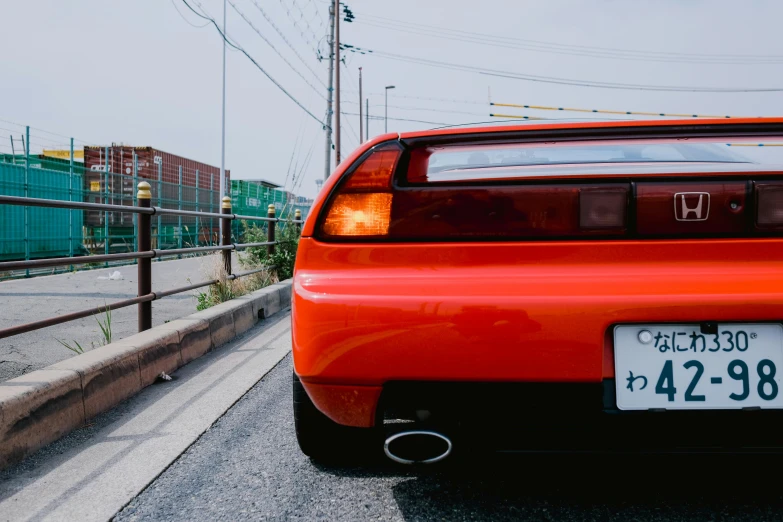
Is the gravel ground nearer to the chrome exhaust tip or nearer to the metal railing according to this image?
the chrome exhaust tip

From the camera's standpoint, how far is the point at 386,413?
5.59 ft

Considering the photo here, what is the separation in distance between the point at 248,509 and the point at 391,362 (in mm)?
732

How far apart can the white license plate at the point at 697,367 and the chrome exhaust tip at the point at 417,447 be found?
1.45ft

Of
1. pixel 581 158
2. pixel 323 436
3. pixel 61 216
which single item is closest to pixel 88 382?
pixel 323 436

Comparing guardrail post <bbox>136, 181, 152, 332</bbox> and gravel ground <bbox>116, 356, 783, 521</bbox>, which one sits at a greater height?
guardrail post <bbox>136, 181, 152, 332</bbox>

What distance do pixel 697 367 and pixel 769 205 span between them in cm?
50

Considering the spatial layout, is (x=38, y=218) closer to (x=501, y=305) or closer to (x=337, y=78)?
(x=501, y=305)

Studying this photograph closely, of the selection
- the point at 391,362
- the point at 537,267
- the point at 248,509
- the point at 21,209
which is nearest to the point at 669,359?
the point at 537,267

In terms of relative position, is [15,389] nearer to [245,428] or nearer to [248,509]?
[245,428]

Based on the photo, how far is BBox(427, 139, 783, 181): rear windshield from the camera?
1806mm

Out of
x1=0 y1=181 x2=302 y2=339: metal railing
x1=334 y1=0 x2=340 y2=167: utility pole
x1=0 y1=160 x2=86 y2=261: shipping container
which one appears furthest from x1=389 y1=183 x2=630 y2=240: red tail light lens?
x1=334 y1=0 x2=340 y2=167: utility pole

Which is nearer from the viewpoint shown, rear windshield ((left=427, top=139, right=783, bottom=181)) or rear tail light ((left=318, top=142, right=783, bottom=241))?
rear tail light ((left=318, top=142, right=783, bottom=241))

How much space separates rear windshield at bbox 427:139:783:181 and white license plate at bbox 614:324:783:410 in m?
0.47

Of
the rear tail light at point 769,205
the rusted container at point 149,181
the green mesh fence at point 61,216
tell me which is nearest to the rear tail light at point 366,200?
the rear tail light at point 769,205
